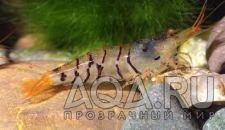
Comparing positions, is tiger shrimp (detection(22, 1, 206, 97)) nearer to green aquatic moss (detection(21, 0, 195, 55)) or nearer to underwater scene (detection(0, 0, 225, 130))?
underwater scene (detection(0, 0, 225, 130))

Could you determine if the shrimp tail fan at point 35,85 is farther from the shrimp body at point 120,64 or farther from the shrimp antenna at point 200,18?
the shrimp antenna at point 200,18

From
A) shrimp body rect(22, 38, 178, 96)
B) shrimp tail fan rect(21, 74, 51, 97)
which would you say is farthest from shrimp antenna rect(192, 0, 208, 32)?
shrimp tail fan rect(21, 74, 51, 97)

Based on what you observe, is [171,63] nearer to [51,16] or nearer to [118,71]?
[118,71]

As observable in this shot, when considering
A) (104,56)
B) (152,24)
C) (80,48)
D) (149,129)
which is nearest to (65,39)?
(80,48)

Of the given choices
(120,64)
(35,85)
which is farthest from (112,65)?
(35,85)

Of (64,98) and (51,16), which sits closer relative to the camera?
(64,98)

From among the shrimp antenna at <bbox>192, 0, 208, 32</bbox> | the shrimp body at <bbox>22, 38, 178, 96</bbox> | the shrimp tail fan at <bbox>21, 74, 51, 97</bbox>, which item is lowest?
the shrimp tail fan at <bbox>21, 74, 51, 97</bbox>

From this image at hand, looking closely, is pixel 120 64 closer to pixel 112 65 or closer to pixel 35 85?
pixel 112 65

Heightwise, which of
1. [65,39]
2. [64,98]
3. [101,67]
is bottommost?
[64,98]
